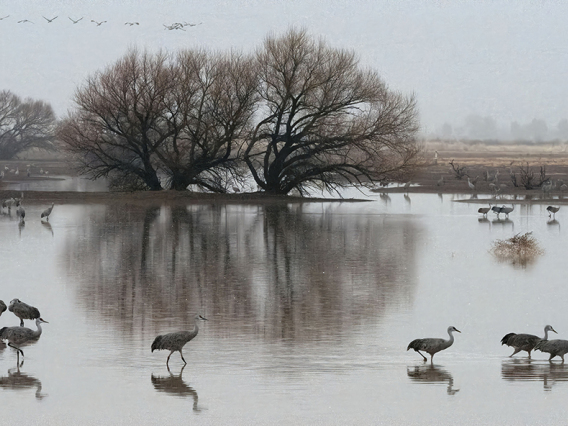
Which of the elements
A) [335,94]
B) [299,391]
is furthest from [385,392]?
[335,94]

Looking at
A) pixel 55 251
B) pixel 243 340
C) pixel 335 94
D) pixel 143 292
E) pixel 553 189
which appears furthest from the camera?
pixel 553 189

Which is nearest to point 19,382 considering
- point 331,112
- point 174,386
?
point 174,386

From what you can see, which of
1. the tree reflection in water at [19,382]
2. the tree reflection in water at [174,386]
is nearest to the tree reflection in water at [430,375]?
the tree reflection in water at [174,386]

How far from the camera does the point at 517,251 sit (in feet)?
85.4

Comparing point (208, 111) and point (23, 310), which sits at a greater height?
point (208, 111)

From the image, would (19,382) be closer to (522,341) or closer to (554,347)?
(522,341)

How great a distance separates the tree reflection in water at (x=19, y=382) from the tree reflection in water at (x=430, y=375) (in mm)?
4265

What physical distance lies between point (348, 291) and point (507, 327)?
4219 millimetres

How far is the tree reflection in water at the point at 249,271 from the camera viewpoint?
1614 cm

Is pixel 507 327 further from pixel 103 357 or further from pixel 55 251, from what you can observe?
pixel 55 251

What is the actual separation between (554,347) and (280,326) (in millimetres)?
4307

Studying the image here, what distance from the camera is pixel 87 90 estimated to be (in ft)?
169

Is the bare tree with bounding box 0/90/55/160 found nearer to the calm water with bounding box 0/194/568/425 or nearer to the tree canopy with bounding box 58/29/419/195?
the tree canopy with bounding box 58/29/419/195

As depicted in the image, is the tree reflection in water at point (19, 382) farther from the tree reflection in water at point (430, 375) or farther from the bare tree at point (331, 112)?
the bare tree at point (331, 112)
